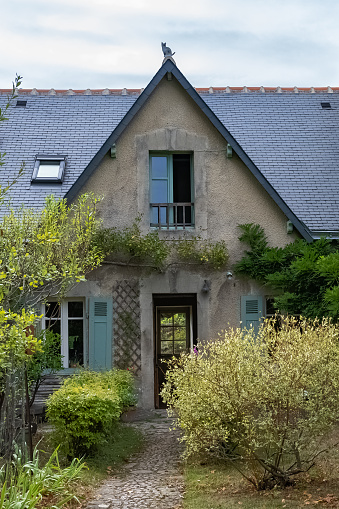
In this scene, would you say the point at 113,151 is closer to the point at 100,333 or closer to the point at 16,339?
the point at 100,333

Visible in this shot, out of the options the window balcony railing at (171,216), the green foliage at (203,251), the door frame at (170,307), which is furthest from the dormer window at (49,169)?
the door frame at (170,307)

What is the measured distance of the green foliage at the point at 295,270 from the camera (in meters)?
10.8

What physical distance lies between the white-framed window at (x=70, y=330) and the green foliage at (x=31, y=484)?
4973mm

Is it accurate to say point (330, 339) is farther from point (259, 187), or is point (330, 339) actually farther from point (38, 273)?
point (259, 187)

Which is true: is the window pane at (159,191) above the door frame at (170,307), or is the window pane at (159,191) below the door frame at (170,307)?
above

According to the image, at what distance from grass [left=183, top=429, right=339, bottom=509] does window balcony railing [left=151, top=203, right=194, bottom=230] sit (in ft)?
18.5

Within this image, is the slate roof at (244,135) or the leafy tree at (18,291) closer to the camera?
the leafy tree at (18,291)

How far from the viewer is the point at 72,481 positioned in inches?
279

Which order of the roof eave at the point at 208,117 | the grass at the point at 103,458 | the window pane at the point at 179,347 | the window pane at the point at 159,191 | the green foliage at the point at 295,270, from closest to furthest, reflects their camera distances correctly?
the grass at the point at 103,458 → the green foliage at the point at 295,270 → the roof eave at the point at 208,117 → the window pane at the point at 159,191 → the window pane at the point at 179,347

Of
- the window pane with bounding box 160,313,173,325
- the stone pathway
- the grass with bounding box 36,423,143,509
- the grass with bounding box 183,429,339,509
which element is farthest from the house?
the grass with bounding box 183,429,339,509

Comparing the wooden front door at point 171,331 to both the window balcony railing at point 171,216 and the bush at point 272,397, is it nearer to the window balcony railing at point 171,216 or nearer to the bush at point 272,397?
the window balcony railing at point 171,216

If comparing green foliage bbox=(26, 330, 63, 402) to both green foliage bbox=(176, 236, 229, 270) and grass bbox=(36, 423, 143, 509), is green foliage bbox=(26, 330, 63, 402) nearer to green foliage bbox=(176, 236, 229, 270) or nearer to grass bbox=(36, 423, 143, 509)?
grass bbox=(36, 423, 143, 509)

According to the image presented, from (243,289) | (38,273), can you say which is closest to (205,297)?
(243,289)

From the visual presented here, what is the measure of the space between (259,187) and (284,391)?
21.6 feet
